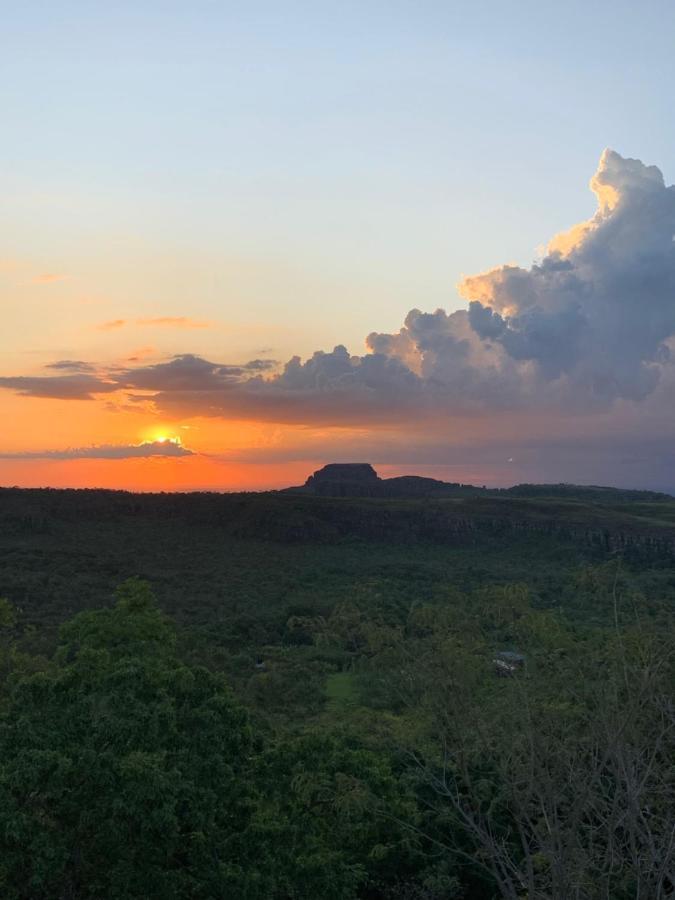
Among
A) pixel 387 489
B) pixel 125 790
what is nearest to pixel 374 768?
pixel 125 790

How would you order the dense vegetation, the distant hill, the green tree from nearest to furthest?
the dense vegetation, the green tree, the distant hill

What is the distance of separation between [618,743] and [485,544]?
10289cm

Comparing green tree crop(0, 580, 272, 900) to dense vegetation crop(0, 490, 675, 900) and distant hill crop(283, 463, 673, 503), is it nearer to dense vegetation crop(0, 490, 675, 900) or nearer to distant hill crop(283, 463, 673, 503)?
Answer: dense vegetation crop(0, 490, 675, 900)

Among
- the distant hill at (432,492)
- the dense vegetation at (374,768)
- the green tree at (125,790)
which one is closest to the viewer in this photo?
the dense vegetation at (374,768)

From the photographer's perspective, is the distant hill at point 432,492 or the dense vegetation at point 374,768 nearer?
the dense vegetation at point 374,768

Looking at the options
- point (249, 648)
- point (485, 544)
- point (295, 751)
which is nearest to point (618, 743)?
point (295, 751)

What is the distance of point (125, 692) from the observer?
17797 millimetres

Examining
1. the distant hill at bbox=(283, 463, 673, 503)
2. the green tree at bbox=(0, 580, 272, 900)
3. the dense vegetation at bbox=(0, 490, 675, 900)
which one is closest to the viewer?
the dense vegetation at bbox=(0, 490, 675, 900)

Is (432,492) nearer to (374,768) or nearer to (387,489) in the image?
(387,489)

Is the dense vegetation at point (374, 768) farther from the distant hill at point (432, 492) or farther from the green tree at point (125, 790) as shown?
the distant hill at point (432, 492)

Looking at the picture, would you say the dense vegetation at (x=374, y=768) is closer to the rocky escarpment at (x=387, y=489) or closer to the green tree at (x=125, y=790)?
the green tree at (x=125, y=790)

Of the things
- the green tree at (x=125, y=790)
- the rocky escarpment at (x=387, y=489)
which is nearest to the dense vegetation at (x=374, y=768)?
the green tree at (x=125, y=790)

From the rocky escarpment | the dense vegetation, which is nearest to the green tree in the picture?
the dense vegetation

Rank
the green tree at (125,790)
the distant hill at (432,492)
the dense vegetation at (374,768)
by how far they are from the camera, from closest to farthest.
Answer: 1. the dense vegetation at (374,768)
2. the green tree at (125,790)
3. the distant hill at (432,492)
